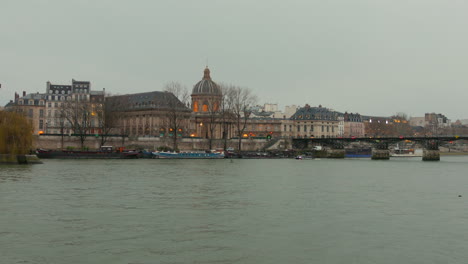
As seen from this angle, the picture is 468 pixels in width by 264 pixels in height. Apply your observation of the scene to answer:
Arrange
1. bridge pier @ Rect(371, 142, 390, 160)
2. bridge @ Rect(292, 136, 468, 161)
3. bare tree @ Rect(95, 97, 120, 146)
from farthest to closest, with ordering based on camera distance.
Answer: bridge pier @ Rect(371, 142, 390, 160), bridge @ Rect(292, 136, 468, 161), bare tree @ Rect(95, 97, 120, 146)

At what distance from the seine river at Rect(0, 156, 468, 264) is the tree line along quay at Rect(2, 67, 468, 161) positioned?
49.7m

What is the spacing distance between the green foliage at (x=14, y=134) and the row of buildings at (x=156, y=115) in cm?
4196

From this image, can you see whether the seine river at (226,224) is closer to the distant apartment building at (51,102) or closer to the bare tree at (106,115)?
the bare tree at (106,115)

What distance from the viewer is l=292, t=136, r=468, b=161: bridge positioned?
107 metres

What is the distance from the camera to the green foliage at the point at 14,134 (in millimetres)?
58781

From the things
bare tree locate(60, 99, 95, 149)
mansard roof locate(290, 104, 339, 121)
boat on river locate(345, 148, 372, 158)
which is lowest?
boat on river locate(345, 148, 372, 158)

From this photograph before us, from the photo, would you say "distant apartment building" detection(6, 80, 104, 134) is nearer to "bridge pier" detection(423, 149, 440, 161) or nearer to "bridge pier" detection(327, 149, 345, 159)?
"bridge pier" detection(327, 149, 345, 159)

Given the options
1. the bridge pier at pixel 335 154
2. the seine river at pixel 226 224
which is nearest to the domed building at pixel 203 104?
the bridge pier at pixel 335 154

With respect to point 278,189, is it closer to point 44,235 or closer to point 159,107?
point 44,235

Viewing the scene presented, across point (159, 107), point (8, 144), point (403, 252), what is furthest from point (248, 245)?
point (159, 107)

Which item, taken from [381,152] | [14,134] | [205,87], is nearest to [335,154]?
[381,152]

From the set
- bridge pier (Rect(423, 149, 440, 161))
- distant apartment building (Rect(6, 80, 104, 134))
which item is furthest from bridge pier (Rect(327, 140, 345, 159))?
distant apartment building (Rect(6, 80, 104, 134))

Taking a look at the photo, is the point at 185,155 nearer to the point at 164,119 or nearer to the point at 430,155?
the point at 164,119

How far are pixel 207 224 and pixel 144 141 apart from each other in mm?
85829
